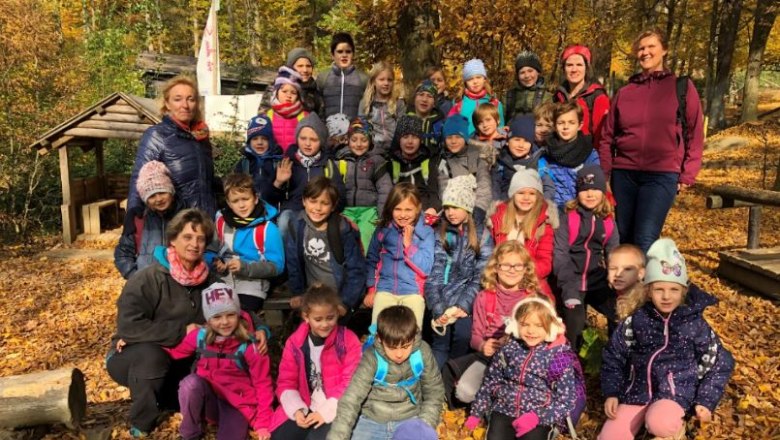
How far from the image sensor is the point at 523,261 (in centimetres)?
402

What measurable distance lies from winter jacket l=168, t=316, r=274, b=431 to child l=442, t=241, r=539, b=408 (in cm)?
141

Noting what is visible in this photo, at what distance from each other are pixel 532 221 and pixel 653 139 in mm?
1255

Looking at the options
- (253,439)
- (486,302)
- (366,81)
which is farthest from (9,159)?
(486,302)

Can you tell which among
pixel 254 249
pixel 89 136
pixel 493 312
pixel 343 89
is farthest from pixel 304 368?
pixel 89 136

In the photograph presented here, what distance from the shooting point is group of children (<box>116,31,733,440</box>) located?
3457mm

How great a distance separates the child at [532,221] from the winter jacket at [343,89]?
2.55 metres

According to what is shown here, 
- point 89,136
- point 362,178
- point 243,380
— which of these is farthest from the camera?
point 89,136

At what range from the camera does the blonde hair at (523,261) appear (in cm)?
402

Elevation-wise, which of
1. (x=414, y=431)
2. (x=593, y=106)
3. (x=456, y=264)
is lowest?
(x=414, y=431)

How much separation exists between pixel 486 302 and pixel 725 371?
159cm

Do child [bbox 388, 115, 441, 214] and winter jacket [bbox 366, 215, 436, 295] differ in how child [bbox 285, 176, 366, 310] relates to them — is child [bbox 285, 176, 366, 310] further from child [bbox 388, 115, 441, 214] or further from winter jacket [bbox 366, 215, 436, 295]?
child [bbox 388, 115, 441, 214]

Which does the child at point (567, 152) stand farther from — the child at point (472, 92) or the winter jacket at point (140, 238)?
the winter jacket at point (140, 238)

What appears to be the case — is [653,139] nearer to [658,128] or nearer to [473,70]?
[658,128]

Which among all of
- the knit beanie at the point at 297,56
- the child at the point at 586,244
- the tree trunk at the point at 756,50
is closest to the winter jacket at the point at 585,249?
the child at the point at 586,244
